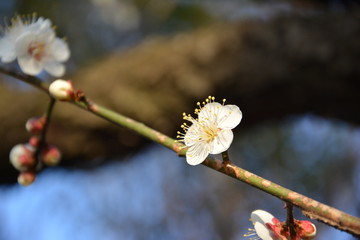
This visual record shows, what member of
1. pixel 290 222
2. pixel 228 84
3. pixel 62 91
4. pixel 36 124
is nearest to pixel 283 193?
pixel 290 222

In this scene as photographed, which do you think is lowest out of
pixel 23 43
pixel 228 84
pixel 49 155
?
pixel 49 155

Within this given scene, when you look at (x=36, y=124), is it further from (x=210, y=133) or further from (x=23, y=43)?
(x=210, y=133)

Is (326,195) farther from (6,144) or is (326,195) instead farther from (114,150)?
(6,144)

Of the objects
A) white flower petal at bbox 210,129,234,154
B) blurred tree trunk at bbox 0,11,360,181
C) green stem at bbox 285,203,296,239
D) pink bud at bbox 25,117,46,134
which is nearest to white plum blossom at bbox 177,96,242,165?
white flower petal at bbox 210,129,234,154

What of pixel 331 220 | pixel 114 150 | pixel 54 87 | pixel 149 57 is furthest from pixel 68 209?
pixel 331 220

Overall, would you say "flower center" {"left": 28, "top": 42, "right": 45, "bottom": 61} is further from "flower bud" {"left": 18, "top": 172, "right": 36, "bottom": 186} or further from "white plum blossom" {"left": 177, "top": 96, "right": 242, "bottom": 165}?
"white plum blossom" {"left": 177, "top": 96, "right": 242, "bottom": 165}
